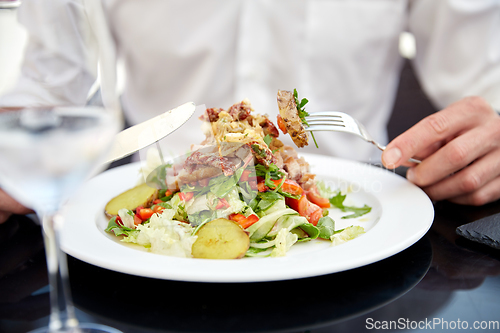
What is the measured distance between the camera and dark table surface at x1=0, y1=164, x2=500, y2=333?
106cm

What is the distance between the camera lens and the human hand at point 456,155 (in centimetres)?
198

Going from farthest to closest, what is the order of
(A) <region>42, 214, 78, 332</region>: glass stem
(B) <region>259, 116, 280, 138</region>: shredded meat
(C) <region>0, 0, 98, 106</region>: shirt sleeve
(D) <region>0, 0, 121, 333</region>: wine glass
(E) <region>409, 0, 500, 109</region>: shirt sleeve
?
(E) <region>409, 0, 500, 109</region>: shirt sleeve, (C) <region>0, 0, 98, 106</region>: shirt sleeve, (B) <region>259, 116, 280, 138</region>: shredded meat, (A) <region>42, 214, 78, 332</region>: glass stem, (D) <region>0, 0, 121, 333</region>: wine glass

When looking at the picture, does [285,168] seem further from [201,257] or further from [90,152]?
[90,152]

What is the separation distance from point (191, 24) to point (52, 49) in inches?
44.3

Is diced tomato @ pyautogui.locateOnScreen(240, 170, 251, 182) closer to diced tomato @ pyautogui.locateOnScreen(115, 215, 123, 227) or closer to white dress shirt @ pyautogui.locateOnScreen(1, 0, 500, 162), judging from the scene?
diced tomato @ pyautogui.locateOnScreen(115, 215, 123, 227)

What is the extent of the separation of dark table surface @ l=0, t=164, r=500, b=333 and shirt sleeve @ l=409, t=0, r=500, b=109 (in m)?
2.31

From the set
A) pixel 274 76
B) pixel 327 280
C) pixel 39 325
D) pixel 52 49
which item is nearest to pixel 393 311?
pixel 327 280

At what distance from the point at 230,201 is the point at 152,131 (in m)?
0.46

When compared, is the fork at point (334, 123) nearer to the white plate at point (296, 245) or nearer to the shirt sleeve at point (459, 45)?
the white plate at point (296, 245)

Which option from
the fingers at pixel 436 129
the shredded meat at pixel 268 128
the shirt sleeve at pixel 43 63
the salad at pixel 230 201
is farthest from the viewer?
the shirt sleeve at pixel 43 63

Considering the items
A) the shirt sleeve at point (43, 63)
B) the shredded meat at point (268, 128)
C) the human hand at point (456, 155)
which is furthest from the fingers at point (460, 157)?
the shirt sleeve at point (43, 63)

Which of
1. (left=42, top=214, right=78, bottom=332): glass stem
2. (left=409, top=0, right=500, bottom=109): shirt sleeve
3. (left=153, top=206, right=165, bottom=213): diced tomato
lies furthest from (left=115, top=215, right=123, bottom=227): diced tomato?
(left=409, top=0, right=500, bottom=109): shirt sleeve

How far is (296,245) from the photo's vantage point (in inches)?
60.6

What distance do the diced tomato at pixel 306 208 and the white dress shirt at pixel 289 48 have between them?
159 centimetres
